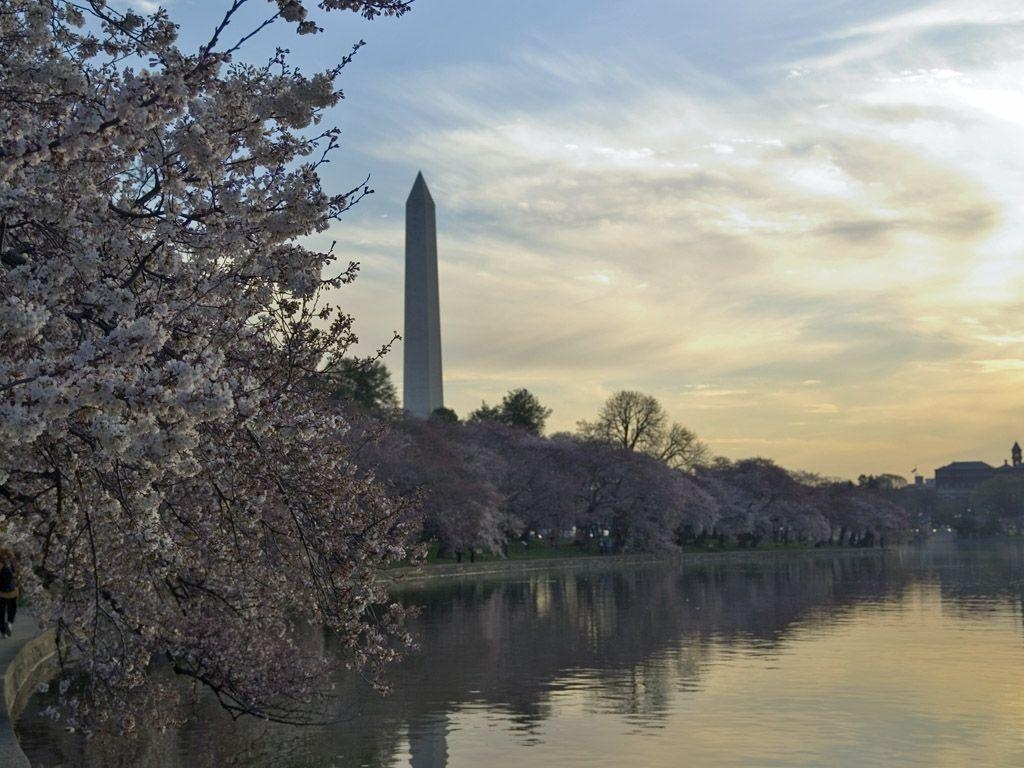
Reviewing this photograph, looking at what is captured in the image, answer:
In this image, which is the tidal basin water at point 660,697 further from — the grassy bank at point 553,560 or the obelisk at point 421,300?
the obelisk at point 421,300

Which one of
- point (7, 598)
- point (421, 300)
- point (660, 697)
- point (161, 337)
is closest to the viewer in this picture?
point (161, 337)

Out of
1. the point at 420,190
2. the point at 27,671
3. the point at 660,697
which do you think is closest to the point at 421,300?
the point at 420,190

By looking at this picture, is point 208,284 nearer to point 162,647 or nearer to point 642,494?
point 162,647

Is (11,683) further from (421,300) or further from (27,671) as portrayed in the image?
(421,300)

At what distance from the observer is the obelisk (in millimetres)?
89875

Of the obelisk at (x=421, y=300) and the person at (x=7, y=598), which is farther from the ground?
the obelisk at (x=421, y=300)

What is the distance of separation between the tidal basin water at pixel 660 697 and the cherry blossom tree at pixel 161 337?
6316 millimetres

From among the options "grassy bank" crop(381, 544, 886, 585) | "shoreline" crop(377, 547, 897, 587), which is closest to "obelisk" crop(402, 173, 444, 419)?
"grassy bank" crop(381, 544, 886, 585)

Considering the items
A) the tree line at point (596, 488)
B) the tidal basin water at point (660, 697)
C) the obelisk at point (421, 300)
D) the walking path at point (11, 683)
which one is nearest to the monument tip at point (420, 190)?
the obelisk at point (421, 300)

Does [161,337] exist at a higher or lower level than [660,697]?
higher

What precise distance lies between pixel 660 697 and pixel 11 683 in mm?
12903

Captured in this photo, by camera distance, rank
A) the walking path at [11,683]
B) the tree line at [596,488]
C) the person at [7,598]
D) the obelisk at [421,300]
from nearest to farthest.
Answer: the walking path at [11,683]
the person at [7,598]
the tree line at [596,488]
the obelisk at [421,300]

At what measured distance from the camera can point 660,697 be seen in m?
25.6

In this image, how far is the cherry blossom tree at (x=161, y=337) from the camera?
7.18 m
